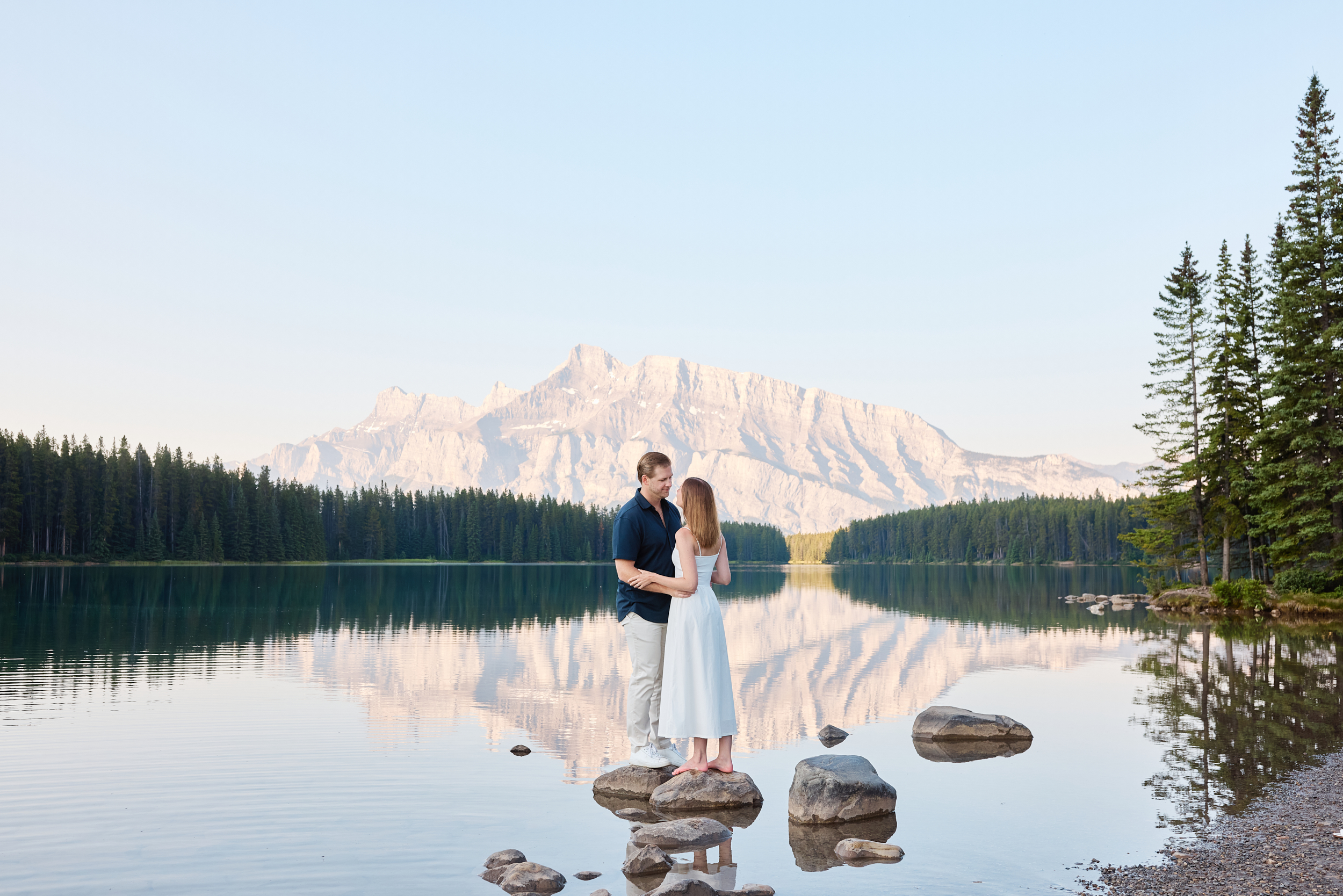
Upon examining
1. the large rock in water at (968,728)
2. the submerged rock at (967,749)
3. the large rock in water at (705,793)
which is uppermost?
the large rock in water at (705,793)

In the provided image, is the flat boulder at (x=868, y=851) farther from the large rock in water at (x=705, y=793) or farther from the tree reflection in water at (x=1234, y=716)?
the tree reflection in water at (x=1234, y=716)

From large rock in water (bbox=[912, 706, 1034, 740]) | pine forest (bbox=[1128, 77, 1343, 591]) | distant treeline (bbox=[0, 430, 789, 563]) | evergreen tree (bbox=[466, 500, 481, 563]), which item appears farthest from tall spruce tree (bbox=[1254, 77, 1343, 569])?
evergreen tree (bbox=[466, 500, 481, 563])

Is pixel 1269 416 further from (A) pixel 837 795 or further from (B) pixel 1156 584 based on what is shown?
(A) pixel 837 795

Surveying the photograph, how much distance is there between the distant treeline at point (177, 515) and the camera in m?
107

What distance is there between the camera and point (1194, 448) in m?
51.2

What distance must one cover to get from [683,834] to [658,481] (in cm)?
404

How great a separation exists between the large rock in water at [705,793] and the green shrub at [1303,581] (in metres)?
41.5

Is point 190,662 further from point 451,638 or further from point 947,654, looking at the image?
point 947,654

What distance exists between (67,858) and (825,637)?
3042 cm

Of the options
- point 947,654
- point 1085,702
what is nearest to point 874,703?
point 1085,702

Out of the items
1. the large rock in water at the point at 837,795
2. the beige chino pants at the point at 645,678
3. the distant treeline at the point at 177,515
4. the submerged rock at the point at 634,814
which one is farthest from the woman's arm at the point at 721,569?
the distant treeline at the point at 177,515

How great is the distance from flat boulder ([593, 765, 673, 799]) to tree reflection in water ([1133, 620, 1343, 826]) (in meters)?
5.70

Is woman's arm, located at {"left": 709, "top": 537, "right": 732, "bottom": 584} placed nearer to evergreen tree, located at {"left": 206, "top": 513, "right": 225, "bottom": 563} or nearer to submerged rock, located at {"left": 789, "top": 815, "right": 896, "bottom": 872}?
submerged rock, located at {"left": 789, "top": 815, "right": 896, "bottom": 872}

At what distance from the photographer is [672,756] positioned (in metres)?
12.7
